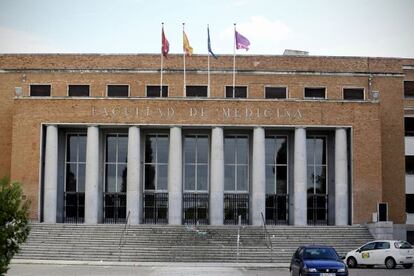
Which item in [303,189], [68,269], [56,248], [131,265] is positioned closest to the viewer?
[68,269]

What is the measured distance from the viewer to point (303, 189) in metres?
48.3

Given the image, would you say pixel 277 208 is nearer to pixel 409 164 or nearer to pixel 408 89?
pixel 409 164

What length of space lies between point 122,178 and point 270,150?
408 inches

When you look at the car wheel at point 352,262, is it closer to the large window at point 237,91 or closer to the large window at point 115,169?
the large window at point 237,91

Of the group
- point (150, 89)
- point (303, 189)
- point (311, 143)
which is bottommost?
point (303, 189)

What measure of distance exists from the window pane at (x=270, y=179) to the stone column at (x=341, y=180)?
4.77 meters

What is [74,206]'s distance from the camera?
51.2 m

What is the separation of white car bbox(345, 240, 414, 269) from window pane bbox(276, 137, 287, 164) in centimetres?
1368

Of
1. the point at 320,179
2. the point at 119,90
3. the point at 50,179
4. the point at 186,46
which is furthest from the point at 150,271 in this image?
the point at 119,90

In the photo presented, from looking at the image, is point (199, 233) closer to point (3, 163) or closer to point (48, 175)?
point (48, 175)

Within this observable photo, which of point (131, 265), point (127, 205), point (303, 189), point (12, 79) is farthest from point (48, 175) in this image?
point (303, 189)

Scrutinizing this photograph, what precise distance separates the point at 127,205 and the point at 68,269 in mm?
13648

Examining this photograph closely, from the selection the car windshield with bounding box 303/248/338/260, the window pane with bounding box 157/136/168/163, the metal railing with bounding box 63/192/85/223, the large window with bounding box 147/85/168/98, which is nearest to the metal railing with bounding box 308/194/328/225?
the window pane with bounding box 157/136/168/163

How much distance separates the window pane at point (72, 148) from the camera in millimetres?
51594
